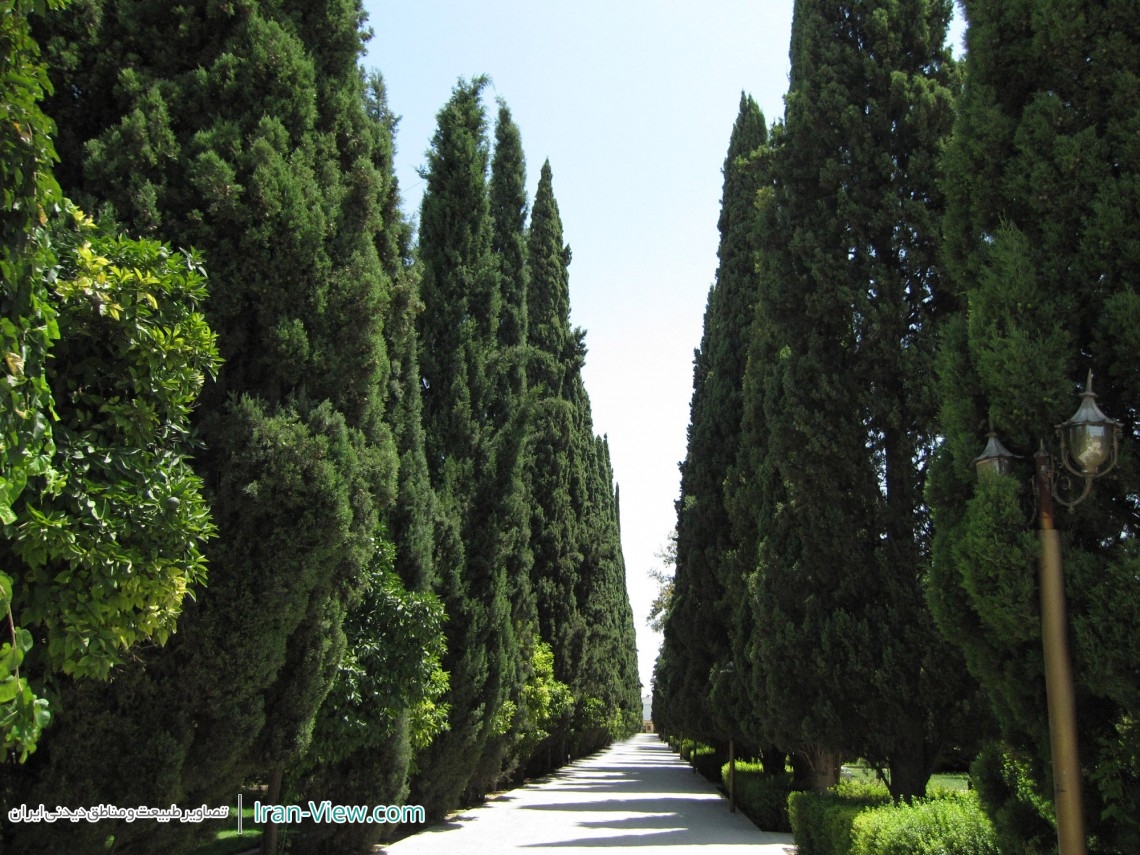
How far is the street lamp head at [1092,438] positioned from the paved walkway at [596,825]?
9.28 meters

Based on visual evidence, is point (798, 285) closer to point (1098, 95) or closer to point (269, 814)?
point (1098, 95)

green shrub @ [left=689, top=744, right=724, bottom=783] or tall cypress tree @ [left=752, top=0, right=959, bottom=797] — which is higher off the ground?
Result: tall cypress tree @ [left=752, top=0, right=959, bottom=797]

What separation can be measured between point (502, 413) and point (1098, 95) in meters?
11.6

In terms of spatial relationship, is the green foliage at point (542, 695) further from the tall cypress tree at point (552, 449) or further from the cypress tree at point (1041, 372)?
the cypress tree at point (1041, 372)

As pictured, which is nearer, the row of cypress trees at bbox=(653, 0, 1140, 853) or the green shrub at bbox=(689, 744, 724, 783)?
the row of cypress trees at bbox=(653, 0, 1140, 853)

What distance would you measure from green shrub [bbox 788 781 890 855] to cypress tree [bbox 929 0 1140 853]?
364cm

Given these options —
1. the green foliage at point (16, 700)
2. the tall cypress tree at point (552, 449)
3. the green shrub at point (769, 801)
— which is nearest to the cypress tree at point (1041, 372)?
the green foliage at point (16, 700)

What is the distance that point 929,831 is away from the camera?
675cm

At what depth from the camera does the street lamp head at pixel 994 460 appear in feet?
15.3

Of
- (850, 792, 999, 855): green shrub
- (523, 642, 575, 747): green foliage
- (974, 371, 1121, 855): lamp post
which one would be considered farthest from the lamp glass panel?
(523, 642, 575, 747): green foliage

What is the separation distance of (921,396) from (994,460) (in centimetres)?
595

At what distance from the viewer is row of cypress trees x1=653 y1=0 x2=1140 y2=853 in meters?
4.79

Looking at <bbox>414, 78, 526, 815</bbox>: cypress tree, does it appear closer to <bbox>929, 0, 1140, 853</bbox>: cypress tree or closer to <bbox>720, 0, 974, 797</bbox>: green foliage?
<bbox>720, 0, 974, 797</bbox>: green foliage

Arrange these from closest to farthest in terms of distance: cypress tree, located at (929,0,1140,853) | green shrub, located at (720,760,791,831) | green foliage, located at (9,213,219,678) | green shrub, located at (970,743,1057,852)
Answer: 1. green foliage, located at (9,213,219,678)
2. cypress tree, located at (929,0,1140,853)
3. green shrub, located at (970,743,1057,852)
4. green shrub, located at (720,760,791,831)
